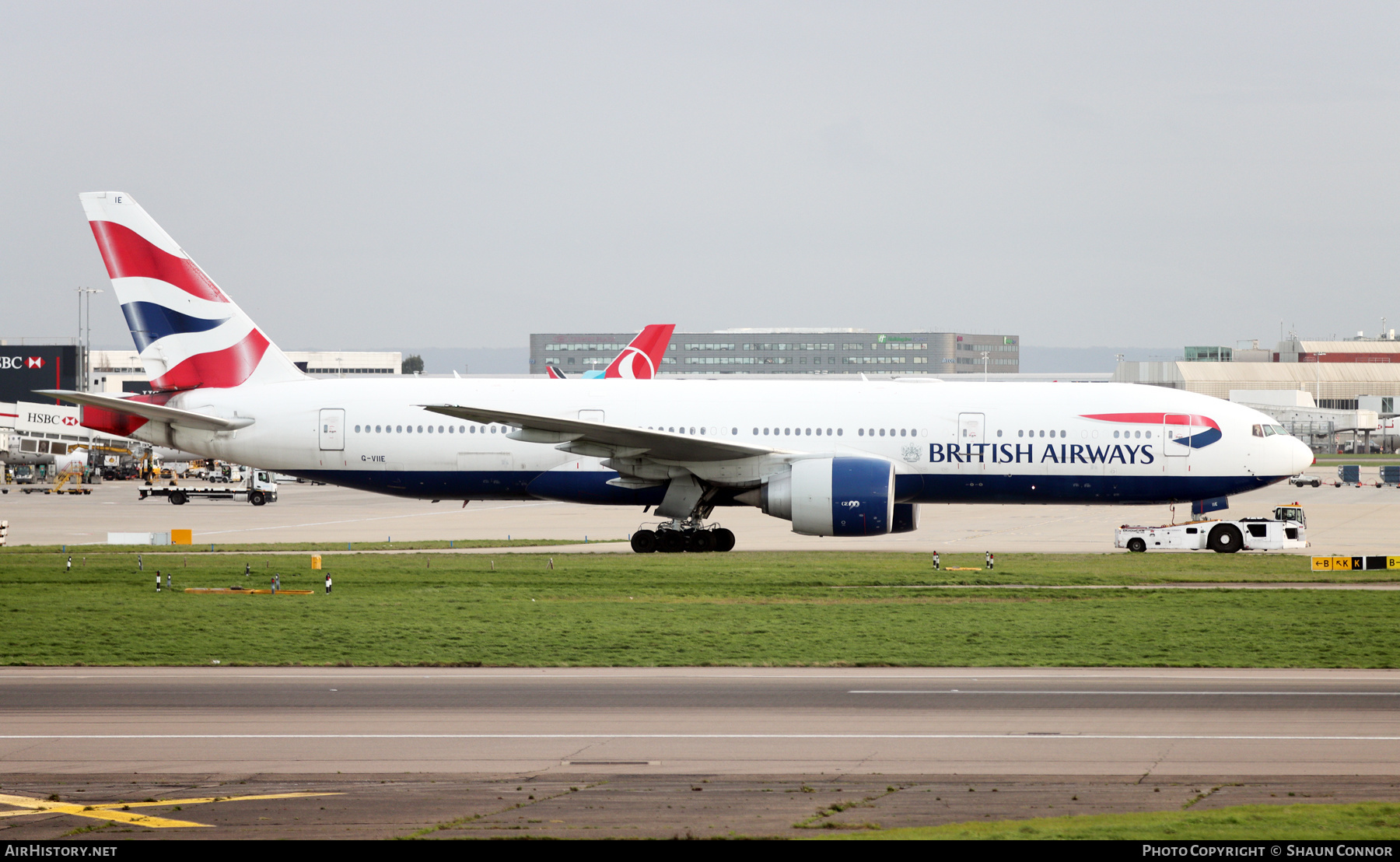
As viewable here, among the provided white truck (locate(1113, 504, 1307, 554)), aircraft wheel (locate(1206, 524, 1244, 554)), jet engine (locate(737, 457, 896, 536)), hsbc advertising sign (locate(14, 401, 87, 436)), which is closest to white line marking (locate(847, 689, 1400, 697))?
jet engine (locate(737, 457, 896, 536))

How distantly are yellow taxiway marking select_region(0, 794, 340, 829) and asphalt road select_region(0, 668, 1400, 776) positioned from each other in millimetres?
1372

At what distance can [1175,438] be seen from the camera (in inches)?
1399

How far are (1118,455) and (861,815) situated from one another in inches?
1016

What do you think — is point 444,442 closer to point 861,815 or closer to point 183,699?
point 183,699

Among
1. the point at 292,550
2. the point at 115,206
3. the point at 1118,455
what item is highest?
the point at 115,206

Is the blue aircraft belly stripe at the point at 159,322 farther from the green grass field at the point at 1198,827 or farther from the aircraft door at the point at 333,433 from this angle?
the green grass field at the point at 1198,827

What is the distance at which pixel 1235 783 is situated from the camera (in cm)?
1291

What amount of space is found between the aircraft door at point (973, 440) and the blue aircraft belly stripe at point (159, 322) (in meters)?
20.4

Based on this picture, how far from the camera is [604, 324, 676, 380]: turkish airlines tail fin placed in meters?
61.4

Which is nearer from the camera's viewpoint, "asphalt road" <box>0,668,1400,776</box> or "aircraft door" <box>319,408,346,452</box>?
"asphalt road" <box>0,668,1400,776</box>

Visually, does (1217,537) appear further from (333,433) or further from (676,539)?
(333,433)

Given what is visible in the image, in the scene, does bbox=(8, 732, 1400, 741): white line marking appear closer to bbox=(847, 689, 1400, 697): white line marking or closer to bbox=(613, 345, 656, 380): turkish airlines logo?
bbox=(847, 689, 1400, 697): white line marking

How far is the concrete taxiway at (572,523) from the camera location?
4297 centimetres
